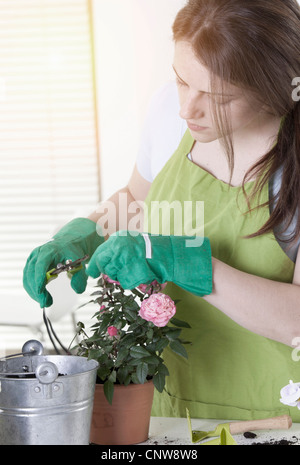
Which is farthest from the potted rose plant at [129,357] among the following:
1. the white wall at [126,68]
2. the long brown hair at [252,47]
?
the white wall at [126,68]

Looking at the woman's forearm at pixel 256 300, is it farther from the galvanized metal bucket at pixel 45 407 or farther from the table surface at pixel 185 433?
the galvanized metal bucket at pixel 45 407

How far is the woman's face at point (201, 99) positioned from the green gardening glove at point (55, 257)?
333 mm

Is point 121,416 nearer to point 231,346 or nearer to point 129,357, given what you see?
point 129,357

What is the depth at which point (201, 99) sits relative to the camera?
1.04 metres

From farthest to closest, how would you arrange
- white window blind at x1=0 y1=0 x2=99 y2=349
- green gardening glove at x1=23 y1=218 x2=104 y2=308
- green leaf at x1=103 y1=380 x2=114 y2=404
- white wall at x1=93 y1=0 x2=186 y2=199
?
white window blind at x1=0 y1=0 x2=99 y2=349 → white wall at x1=93 y1=0 x2=186 y2=199 → green gardening glove at x1=23 y1=218 x2=104 y2=308 → green leaf at x1=103 y1=380 x2=114 y2=404

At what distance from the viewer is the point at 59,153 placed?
10.9 feet

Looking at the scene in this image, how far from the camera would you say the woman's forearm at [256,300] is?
102cm

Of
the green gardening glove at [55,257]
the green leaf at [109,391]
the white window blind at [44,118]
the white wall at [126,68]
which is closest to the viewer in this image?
the green leaf at [109,391]

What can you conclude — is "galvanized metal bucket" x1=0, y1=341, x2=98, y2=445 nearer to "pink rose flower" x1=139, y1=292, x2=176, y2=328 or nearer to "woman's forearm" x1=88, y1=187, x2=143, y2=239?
"pink rose flower" x1=139, y1=292, x2=176, y2=328

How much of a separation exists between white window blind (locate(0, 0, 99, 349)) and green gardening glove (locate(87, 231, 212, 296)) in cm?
233

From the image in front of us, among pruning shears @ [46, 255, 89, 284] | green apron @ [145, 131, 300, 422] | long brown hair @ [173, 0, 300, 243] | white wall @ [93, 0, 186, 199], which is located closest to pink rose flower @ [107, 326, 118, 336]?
pruning shears @ [46, 255, 89, 284]

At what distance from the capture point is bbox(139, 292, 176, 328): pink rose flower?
3.12 ft

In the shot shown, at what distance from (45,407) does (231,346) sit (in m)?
0.49
